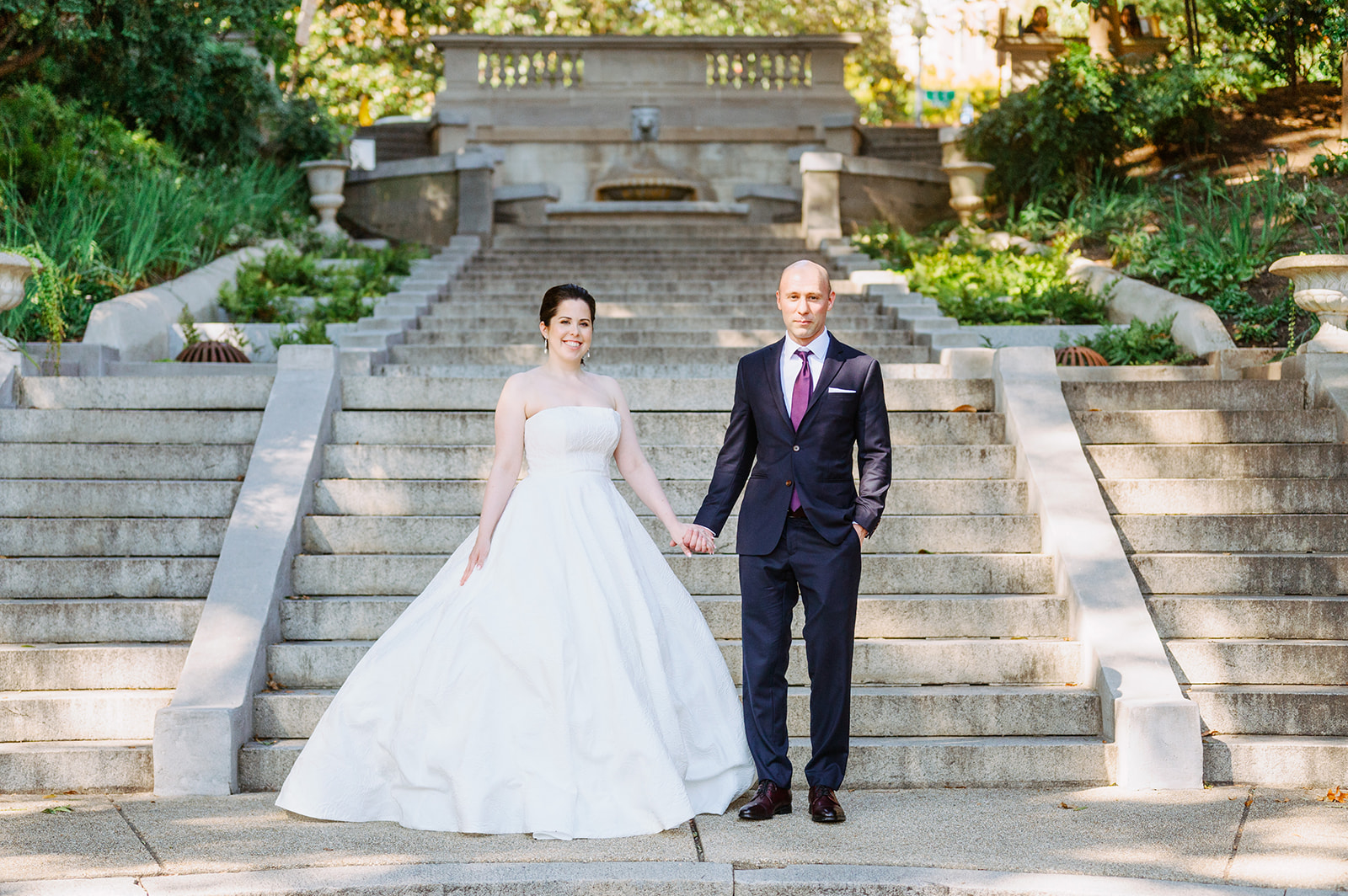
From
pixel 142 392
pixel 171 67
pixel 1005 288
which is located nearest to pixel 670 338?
pixel 1005 288

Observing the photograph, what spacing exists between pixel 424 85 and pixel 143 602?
80.7 ft

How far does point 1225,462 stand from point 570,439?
427 centimetres

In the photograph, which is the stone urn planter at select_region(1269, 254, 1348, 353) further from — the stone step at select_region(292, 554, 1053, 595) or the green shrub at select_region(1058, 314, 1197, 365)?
the stone step at select_region(292, 554, 1053, 595)

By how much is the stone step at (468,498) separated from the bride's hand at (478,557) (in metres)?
2.11

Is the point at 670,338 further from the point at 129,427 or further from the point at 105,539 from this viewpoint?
the point at 105,539

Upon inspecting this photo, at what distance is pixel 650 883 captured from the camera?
12.7 ft

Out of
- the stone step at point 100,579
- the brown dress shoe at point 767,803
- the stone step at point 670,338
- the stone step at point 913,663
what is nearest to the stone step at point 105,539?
the stone step at point 100,579

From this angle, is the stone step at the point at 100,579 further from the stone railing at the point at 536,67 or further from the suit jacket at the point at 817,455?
the stone railing at the point at 536,67

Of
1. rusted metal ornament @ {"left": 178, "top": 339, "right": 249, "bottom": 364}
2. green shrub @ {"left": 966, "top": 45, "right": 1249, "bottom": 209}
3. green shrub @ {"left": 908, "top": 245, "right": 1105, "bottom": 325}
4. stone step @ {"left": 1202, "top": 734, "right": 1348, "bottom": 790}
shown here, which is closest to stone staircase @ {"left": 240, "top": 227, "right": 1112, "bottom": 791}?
stone step @ {"left": 1202, "top": 734, "right": 1348, "bottom": 790}

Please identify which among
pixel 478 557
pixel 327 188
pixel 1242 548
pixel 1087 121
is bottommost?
pixel 1242 548

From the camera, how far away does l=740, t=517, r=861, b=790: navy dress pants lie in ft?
14.5

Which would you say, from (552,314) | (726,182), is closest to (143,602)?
(552,314)

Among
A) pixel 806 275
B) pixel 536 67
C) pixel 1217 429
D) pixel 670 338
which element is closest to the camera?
pixel 806 275

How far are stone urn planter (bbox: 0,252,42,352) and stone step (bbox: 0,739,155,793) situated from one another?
3868 mm
